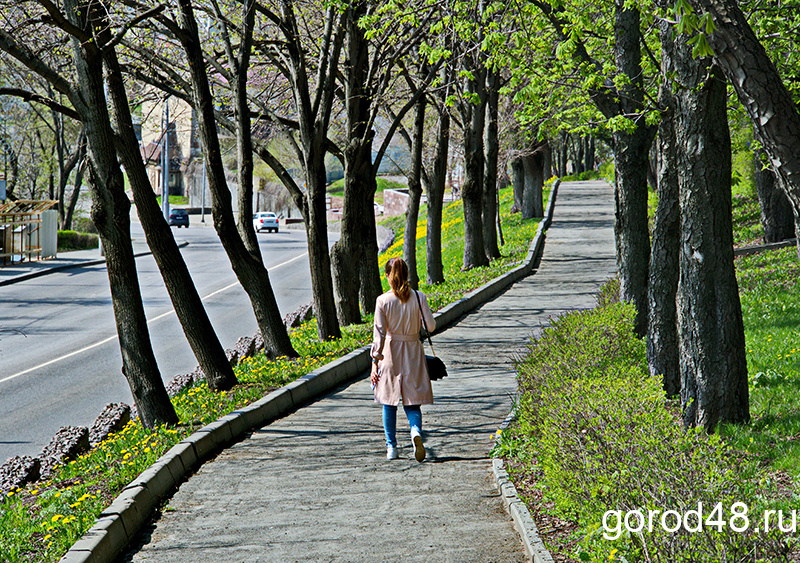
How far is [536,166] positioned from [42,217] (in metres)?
21.3

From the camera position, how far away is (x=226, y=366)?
991cm

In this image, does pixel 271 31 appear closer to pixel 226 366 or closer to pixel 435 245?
pixel 435 245

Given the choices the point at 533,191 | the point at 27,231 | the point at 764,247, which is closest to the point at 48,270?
the point at 27,231

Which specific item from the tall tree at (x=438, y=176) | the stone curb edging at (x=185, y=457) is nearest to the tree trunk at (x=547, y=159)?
the tall tree at (x=438, y=176)

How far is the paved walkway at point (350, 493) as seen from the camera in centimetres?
502

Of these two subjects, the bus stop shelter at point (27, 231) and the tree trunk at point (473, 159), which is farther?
the bus stop shelter at point (27, 231)

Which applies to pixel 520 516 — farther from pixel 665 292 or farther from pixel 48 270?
pixel 48 270

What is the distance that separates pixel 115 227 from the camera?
8.27 m

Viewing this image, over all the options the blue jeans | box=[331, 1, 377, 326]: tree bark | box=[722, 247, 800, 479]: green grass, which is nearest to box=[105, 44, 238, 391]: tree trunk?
the blue jeans

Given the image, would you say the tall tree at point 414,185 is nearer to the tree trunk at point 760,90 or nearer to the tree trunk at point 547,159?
the tree trunk at point 760,90

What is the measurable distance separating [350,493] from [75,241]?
38.3m

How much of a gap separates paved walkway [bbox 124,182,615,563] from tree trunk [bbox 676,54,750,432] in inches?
76.0

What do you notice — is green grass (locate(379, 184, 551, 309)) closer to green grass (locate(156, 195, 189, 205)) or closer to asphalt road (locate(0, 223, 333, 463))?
asphalt road (locate(0, 223, 333, 463))
